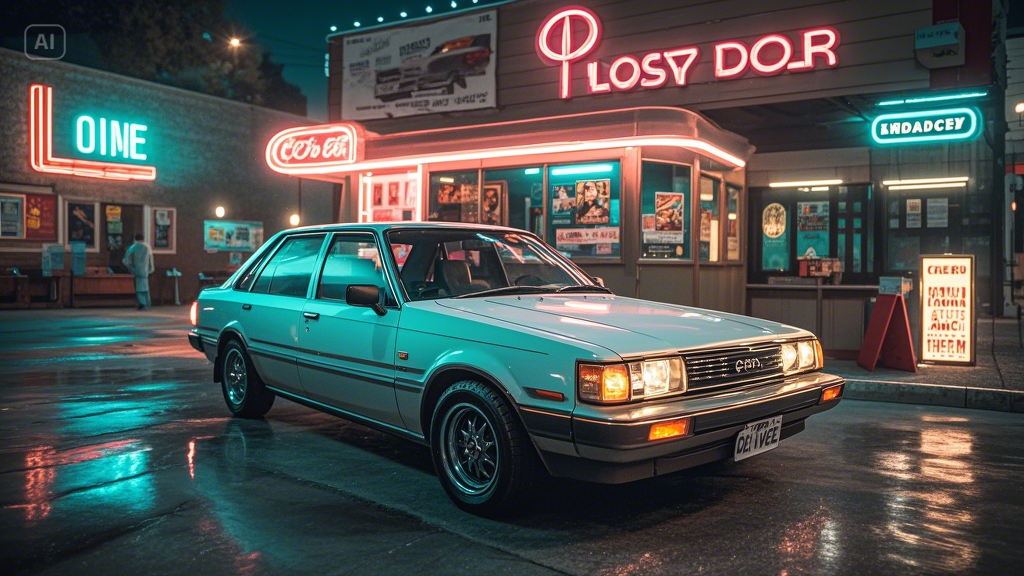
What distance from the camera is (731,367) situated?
4.19 metres

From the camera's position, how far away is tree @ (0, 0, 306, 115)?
32.1 metres

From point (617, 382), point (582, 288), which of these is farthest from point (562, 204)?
point (617, 382)

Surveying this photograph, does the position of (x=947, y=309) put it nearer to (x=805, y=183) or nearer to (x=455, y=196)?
(x=805, y=183)

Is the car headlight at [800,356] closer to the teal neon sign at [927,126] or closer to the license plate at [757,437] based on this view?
the license plate at [757,437]

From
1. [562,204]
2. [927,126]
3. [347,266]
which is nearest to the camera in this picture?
[347,266]

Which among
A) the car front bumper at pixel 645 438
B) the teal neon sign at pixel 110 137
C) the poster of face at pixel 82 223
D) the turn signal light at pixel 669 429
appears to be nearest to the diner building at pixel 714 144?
the car front bumper at pixel 645 438

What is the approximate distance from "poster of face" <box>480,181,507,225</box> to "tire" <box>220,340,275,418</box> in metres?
6.27

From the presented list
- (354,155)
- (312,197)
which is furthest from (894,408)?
(312,197)

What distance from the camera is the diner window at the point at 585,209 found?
37.2 feet

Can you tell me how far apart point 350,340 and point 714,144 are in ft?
24.5

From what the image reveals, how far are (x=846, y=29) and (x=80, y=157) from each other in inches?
702

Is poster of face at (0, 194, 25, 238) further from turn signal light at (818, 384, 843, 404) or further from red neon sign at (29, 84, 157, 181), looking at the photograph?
turn signal light at (818, 384, 843, 404)

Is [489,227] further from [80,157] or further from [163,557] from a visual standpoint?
[80,157]

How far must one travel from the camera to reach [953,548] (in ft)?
12.1
